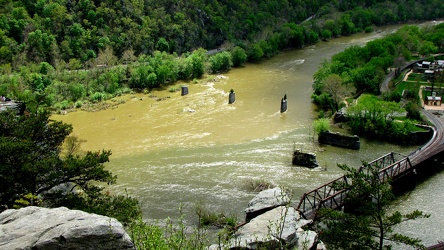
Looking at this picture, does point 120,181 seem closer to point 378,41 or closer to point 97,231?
point 97,231

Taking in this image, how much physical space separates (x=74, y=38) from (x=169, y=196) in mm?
60453

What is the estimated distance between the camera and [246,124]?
65312 millimetres

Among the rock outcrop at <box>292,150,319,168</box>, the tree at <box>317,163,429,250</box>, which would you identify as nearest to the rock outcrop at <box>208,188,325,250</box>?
the tree at <box>317,163,429,250</box>

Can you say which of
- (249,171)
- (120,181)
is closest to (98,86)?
(120,181)

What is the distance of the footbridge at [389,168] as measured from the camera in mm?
39375

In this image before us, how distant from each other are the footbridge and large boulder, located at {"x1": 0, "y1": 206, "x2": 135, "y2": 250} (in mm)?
22806

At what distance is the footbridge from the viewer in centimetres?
3938

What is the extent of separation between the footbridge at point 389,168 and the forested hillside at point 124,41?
112 ft

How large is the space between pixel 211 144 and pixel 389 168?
22.1 meters

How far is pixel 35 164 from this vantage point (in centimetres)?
2909

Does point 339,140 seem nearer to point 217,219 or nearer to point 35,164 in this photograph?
point 217,219

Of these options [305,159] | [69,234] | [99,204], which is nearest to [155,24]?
[305,159]

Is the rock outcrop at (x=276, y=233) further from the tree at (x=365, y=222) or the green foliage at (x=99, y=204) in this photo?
the green foliage at (x=99, y=204)

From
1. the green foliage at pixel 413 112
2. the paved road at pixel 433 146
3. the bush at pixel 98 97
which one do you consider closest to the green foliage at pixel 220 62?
the bush at pixel 98 97
